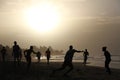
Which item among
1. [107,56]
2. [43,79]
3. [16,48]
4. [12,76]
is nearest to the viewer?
[43,79]

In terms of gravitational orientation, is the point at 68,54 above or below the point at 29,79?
above

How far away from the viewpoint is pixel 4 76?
21453 mm

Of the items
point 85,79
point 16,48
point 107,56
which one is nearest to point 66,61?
point 85,79

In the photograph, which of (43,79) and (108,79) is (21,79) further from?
(108,79)

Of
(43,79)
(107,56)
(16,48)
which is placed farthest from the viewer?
(16,48)

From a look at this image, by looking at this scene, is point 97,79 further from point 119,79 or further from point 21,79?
point 21,79

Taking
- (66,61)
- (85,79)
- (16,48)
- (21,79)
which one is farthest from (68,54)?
(16,48)

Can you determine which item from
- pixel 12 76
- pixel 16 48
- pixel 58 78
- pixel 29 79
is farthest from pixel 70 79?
pixel 16 48

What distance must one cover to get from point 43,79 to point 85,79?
2863 mm

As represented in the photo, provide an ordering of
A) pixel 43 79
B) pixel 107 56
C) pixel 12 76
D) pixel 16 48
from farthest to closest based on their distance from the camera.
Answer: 1. pixel 16 48
2. pixel 107 56
3. pixel 12 76
4. pixel 43 79

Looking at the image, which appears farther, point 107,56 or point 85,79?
point 107,56

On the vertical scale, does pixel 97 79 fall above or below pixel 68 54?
below

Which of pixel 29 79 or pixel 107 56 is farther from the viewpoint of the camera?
pixel 107 56

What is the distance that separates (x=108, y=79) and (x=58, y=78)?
346 cm
